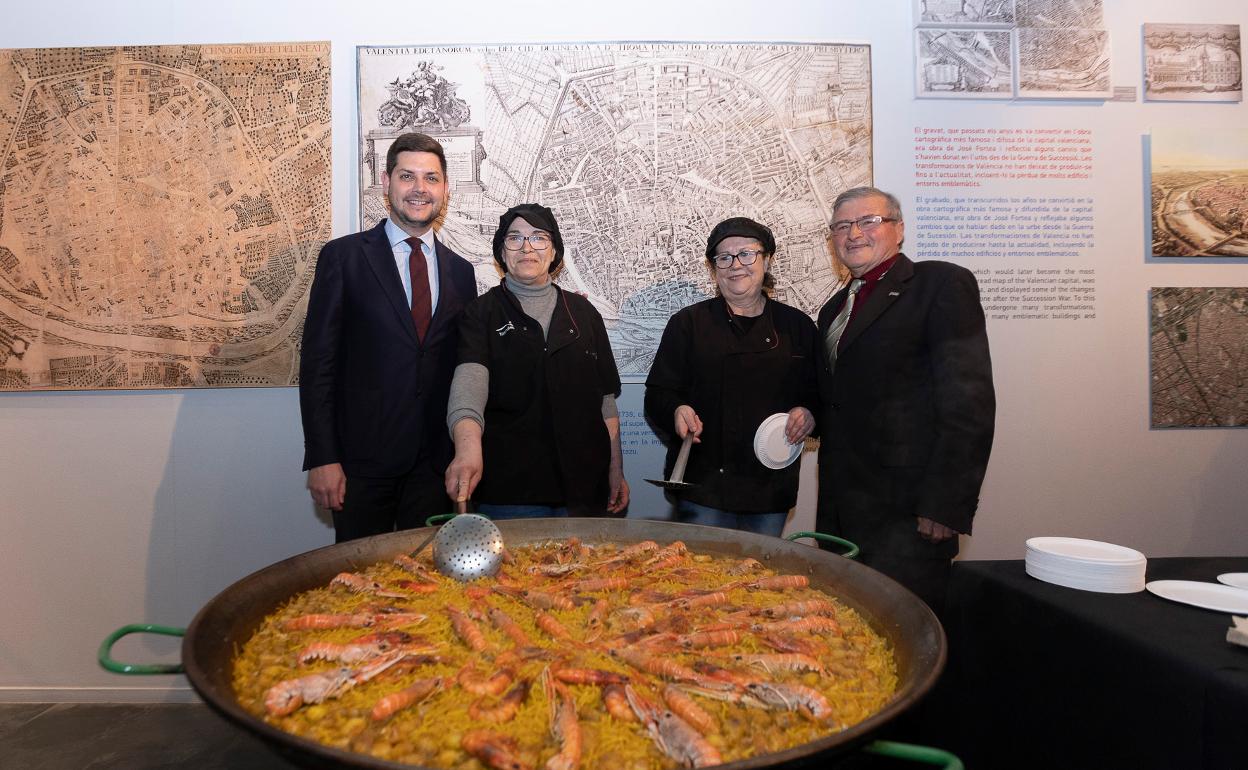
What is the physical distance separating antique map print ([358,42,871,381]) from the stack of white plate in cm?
201

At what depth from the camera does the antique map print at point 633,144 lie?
3604mm

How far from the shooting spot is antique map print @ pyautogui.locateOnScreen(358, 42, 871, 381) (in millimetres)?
3604

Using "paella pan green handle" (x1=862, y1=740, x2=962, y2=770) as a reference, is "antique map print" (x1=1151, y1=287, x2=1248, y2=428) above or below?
above

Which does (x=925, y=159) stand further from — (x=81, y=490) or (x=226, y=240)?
(x=81, y=490)

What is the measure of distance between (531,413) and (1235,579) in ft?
7.70

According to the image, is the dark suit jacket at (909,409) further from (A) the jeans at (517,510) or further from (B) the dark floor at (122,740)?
(B) the dark floor at (122,740)

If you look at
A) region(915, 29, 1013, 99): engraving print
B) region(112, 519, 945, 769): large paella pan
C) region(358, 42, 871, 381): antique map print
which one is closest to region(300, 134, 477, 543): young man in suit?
region(112, 519, 945, 769): large paella pan

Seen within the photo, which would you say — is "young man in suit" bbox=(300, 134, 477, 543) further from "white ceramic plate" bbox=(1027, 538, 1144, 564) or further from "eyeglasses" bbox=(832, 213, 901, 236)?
"white ceramic plate" bbox=(1027, 538, 1144, 564)

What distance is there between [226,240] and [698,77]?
8.88ft

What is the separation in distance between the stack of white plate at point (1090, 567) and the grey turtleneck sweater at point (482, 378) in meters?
1.62

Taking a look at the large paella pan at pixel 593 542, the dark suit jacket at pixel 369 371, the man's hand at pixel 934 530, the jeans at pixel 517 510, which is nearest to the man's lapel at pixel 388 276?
the dark suit jacket at pixel 369 371

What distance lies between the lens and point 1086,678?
1709 millimetres

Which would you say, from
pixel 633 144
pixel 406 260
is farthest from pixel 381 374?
pixel 633 144

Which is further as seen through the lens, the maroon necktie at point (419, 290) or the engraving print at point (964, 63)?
the engraving print at point (964, 63)
